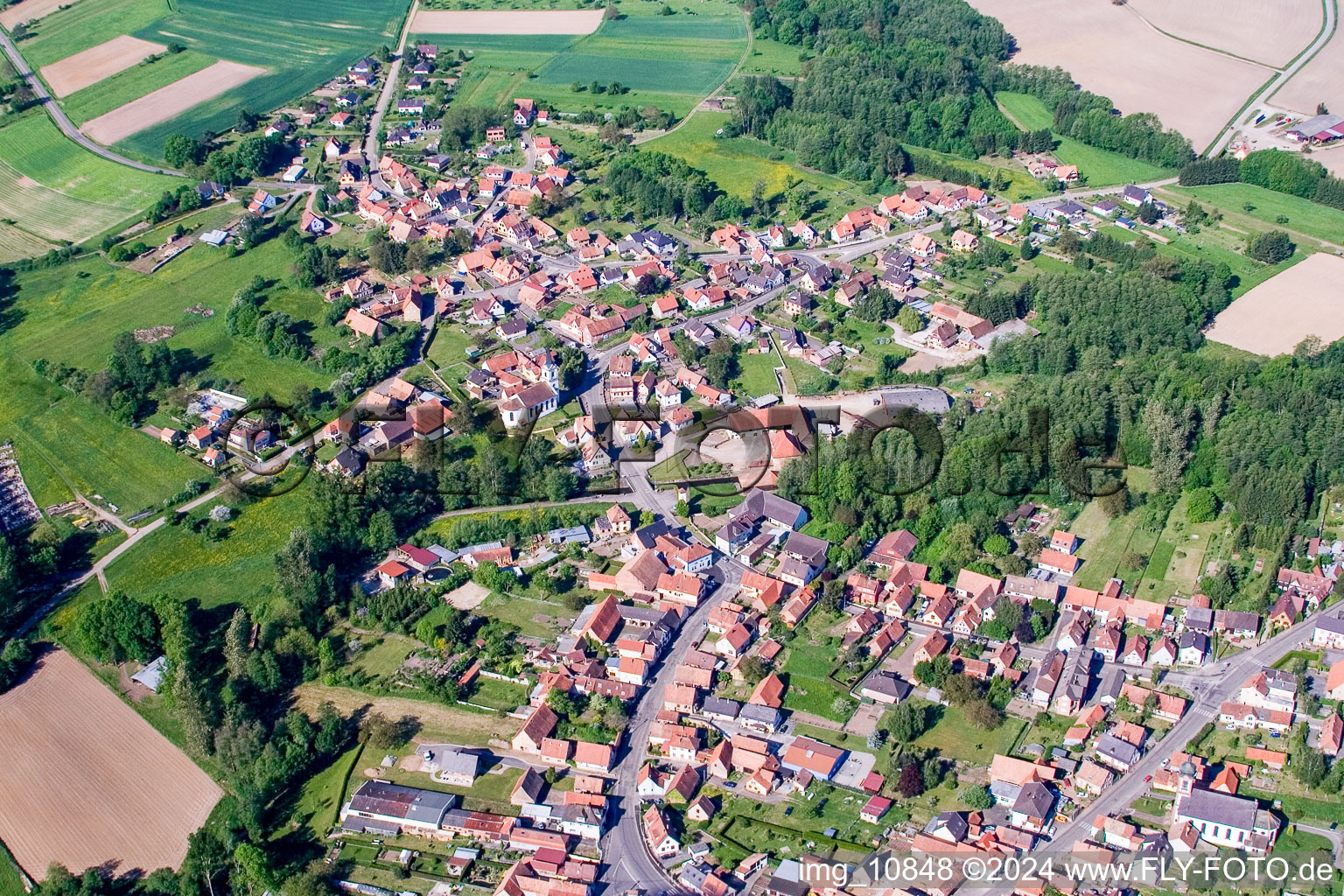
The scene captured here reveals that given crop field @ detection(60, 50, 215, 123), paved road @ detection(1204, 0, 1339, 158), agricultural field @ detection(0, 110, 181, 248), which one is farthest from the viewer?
crop field @ detection(60, 50, 215, 123)

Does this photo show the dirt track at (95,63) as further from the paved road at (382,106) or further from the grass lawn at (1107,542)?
the grass lawn at (1107,542)

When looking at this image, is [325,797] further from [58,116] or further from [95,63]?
[95,63]

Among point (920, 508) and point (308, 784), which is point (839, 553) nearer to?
point (920, 508)

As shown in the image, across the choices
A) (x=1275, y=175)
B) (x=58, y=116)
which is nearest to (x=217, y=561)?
(x=58, y=116)

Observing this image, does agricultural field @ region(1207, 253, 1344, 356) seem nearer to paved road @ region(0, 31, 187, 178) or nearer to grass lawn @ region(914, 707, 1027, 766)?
grass lawn @ region(914, 707, 1027, 766)

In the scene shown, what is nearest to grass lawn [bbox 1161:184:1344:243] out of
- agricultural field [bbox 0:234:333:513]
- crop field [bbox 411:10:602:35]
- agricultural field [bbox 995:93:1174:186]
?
agricultural field [bbox 995:93:1174:186]

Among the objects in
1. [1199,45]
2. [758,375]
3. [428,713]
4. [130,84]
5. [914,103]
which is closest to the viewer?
[428,713]
